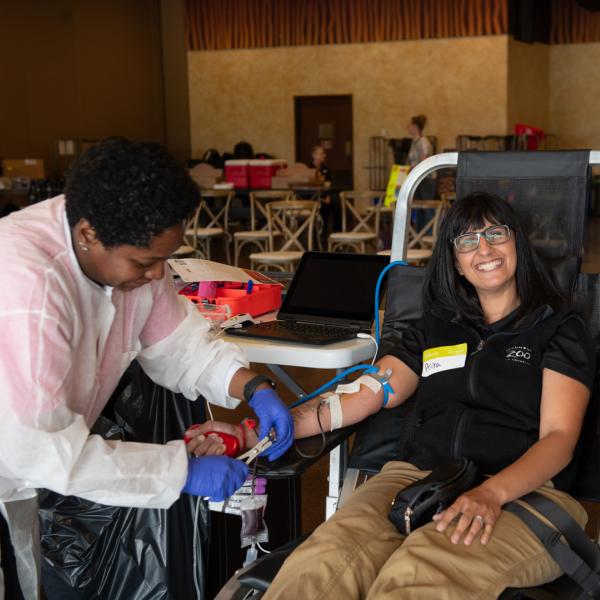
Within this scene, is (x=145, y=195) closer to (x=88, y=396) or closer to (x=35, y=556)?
(x=88, y=396)

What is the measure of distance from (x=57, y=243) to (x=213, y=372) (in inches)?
18.9

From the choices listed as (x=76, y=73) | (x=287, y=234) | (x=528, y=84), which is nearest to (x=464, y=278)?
(x=287, y=234)

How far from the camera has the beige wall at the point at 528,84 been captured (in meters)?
11.4

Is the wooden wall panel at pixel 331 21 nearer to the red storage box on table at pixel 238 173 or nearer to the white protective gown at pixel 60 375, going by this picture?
the red storage box on table at pixel 238 173

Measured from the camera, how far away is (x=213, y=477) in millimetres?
1291

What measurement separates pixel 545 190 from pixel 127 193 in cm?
105

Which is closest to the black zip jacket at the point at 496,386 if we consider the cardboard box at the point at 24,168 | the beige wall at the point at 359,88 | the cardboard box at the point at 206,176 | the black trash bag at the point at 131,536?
the black trash bag at the point at 131,536

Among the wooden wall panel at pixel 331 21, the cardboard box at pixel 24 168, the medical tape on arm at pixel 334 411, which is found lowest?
the medical tape on arm at pixel 334 411

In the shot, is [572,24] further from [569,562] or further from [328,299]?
[569,562]

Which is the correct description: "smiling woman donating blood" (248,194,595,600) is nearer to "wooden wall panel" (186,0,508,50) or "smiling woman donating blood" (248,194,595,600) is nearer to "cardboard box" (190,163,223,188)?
"cardboard box" (190,163,223,188)

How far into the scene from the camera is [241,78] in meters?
12.3

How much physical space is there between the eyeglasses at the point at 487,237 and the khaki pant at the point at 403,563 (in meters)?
0.53

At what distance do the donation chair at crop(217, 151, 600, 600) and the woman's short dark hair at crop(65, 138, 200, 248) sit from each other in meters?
0.63

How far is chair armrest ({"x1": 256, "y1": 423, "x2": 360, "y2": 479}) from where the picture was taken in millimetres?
1478
